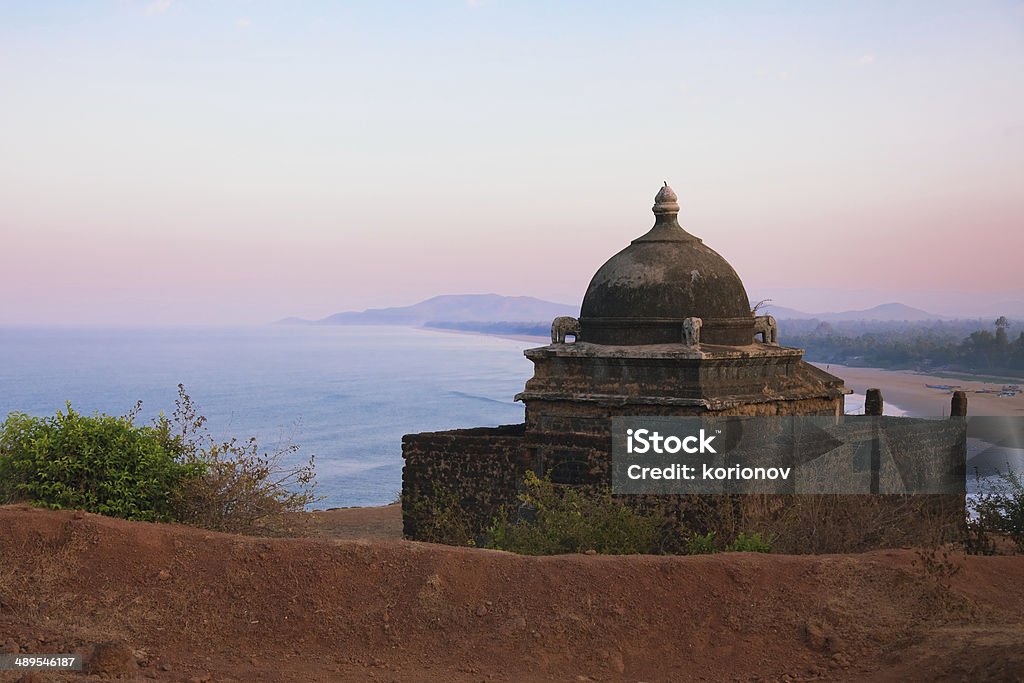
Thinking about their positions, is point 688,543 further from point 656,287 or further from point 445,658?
point 445,658

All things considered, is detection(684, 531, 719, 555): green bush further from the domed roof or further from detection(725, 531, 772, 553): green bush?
the domed roof

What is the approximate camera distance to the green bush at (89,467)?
1070 centimetres

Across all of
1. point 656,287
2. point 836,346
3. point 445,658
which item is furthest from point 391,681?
point 836,346

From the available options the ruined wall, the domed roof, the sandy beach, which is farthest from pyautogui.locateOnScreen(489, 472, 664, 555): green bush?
the sandy beach

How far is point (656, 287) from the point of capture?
46.5ft

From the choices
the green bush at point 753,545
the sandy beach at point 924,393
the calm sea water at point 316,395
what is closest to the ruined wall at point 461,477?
the green bush at point 753,545

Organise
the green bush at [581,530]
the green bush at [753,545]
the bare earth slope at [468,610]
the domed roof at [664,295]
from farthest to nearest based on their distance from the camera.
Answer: the domed roof at [664,295], the green bush at [581,530], the green bush at [753,545], the bare earth slope at [468,610]

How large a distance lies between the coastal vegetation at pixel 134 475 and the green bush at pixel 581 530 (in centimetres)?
233

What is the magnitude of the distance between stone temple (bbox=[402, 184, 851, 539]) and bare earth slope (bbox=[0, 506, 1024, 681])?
405 centimetres

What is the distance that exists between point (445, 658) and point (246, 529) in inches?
157

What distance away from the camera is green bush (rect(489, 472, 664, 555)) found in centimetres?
1088

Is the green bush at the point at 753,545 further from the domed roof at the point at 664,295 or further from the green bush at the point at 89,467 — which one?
the green bush at the point at 89,467

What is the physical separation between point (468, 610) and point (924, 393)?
70572 mm

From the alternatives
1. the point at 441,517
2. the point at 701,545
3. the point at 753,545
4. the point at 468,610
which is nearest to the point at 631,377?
the point at 701,545
